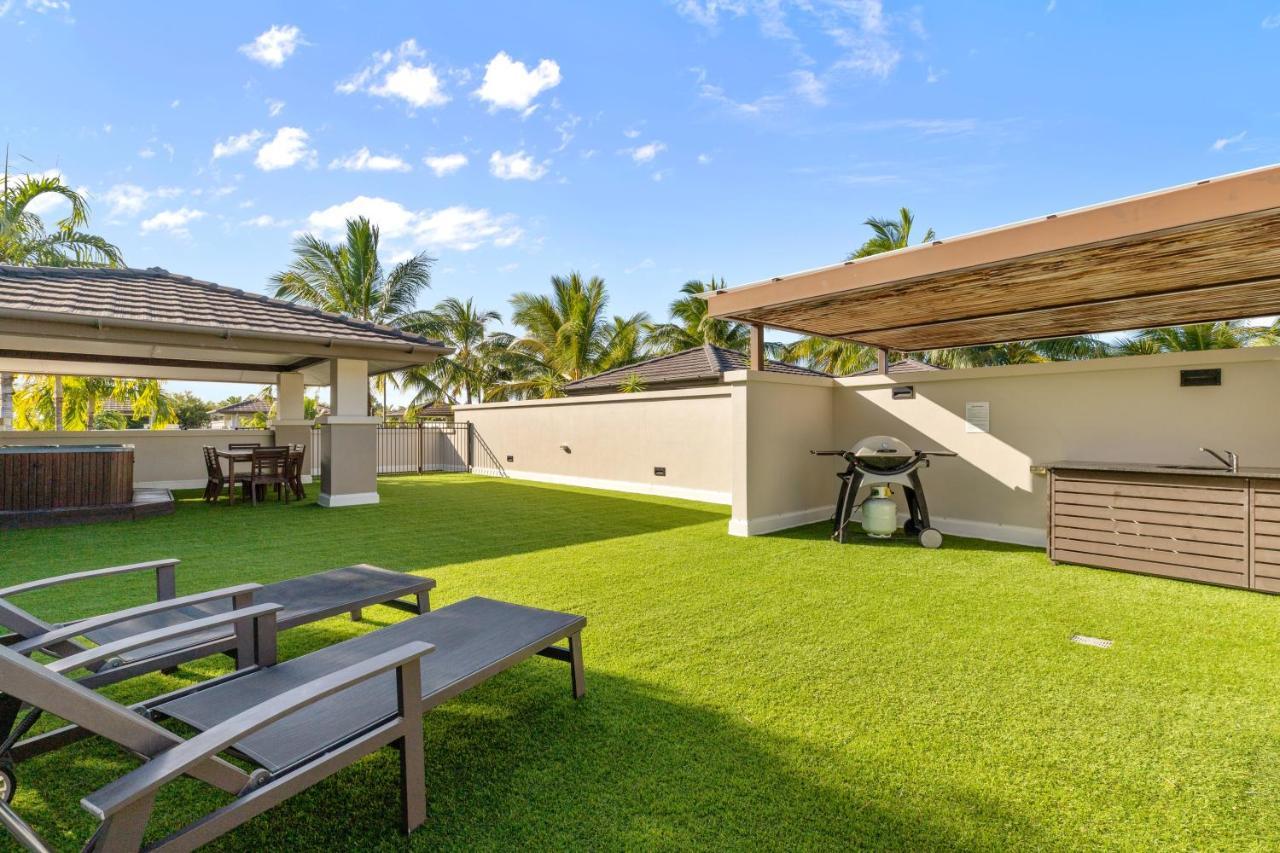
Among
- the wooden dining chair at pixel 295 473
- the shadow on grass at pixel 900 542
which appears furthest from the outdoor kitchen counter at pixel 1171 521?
the wooden dining chair at pixel 295 473

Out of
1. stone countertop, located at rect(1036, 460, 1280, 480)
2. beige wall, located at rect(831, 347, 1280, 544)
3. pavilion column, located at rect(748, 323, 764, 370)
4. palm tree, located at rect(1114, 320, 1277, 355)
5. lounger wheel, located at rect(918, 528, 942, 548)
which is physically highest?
palm tree, located at rect(1114, 320, 1277, 355)

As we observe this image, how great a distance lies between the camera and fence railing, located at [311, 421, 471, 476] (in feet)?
51.7

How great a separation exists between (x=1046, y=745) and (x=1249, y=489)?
12.1 feet

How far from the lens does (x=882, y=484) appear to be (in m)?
6.18

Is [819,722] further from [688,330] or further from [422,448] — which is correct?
[688,330]

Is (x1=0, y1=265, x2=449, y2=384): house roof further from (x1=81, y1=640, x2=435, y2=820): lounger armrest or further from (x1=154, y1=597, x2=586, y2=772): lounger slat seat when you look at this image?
(x1=81, y1=640, x2=435, y2=820): lounger armrest

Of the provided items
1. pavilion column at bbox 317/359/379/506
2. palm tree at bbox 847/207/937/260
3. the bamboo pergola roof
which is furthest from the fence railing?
palm tree at bbox 847/207/937/260

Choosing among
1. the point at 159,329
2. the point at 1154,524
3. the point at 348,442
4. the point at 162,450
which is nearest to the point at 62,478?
the point at 159,329

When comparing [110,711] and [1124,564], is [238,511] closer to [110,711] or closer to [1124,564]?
[110,711]

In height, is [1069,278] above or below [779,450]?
above

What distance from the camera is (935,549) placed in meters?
5.86

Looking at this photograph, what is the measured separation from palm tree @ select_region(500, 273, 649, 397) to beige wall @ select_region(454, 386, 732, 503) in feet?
27.5

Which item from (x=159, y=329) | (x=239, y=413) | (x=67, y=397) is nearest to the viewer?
(x=159, y=329)

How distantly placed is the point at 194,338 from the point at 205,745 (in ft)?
27.8
